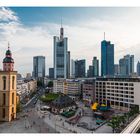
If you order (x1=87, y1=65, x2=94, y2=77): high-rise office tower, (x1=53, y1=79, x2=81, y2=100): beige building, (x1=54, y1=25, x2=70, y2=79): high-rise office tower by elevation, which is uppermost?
(x1=54, y1=25, x2=70, y2=79): high-rise office tower

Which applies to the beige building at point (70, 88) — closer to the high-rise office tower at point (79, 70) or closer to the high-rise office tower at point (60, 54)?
the high-rise office tower at point (60, 54)

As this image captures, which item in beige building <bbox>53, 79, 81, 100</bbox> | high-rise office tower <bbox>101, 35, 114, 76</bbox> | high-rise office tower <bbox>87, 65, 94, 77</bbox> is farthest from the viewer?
high-rise office tower <bbox>87, 65, 94, 77</bbox>

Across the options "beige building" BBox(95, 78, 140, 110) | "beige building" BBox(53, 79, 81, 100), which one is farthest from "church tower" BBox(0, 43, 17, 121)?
"beige building" BBox(53, 79, 81, 100)

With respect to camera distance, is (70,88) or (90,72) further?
(90,72)

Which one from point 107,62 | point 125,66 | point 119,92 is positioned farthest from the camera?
point 125,66

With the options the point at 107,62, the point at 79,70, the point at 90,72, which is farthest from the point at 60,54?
the point at 79,70

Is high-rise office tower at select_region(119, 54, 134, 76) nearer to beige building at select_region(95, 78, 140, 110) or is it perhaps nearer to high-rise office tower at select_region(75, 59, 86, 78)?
high-rise office tower at select_region(75, 59, 86, 78)

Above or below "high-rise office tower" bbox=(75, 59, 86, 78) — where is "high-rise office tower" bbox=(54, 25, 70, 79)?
above

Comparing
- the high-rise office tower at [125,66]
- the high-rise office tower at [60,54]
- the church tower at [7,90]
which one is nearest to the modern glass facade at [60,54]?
the high-rise office tower at [60,54]

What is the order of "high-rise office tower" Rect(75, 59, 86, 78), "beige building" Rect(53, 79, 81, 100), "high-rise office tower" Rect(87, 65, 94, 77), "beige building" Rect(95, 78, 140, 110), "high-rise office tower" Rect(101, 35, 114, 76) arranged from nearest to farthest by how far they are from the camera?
"beige building" Rect(95, 78, 140, 110)
"beige building" Rect(53, 79, 81, 100)
"high-rise office tower" Rect(101, 35, 114, 76)
"high-rise office tower" Rect(87, 65, 94, 77)
"high-rise office tower" Rect(75, 59, 86, 78)

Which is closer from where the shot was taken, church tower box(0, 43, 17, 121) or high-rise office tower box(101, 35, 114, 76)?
church tower box(0, 43, 17, 121)

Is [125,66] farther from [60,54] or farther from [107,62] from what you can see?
[60,54]
